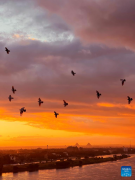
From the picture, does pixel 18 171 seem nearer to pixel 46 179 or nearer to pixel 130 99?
pixel 46 179

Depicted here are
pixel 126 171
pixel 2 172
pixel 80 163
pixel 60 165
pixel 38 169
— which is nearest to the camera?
pixel 126 171

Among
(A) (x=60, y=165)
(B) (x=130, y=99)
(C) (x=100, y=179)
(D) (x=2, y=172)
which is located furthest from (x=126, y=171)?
(A) (x=60, y=165)

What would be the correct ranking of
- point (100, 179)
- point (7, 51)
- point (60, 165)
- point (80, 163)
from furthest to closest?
point (80, 163) → point (60, 165) → point (100, 179) → point (7, 51)

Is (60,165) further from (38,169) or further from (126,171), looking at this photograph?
(126,171)

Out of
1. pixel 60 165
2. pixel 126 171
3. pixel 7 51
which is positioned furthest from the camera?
pixel 60 165

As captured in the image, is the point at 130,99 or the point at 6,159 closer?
the point at 130,99

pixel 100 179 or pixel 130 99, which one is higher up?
pixel 130 99

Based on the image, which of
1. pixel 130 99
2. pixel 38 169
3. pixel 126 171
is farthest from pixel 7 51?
pixel 38 169

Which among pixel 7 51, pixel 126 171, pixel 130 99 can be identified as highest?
pixel 7 51

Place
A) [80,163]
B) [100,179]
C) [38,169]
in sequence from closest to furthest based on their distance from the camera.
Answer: [100,179] → [38,169] → [80,163]
